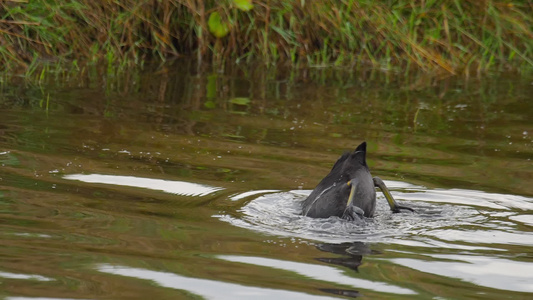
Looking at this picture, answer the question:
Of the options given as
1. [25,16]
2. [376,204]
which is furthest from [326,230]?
[25,16]

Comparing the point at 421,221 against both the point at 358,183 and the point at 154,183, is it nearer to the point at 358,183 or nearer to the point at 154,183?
the point at 358,183

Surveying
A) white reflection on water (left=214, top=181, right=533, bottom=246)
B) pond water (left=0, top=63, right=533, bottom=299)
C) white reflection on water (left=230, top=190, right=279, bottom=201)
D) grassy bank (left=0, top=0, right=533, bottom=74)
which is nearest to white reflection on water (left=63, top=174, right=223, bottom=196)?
pond water (left=0, top=63, right=533, bottom=299)

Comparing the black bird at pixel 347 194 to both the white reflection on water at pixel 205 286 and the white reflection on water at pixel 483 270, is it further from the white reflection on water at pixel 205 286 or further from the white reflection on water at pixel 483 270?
the white reflection on water at pixel 205 286

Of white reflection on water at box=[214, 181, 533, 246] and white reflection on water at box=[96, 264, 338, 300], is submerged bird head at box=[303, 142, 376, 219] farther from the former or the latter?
white reflection on water at box=[96, 264, 338, 300]

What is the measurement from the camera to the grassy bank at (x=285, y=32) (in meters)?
8.52

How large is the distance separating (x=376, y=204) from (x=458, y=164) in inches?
42.3

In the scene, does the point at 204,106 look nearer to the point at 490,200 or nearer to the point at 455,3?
the point at 490,200

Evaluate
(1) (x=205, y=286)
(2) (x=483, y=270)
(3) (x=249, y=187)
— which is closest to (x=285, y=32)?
(3) (x=249, y=187)

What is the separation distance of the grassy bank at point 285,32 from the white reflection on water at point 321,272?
5202 mm

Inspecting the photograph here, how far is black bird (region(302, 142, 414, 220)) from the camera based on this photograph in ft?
13.2

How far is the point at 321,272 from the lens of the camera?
3258 mm

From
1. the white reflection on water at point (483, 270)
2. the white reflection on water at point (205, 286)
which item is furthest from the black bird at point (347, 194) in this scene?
the white reflection on water at point (205, 286)

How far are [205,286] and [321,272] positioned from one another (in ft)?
1.43

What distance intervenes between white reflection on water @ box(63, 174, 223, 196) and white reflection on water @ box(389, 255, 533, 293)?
136cm
